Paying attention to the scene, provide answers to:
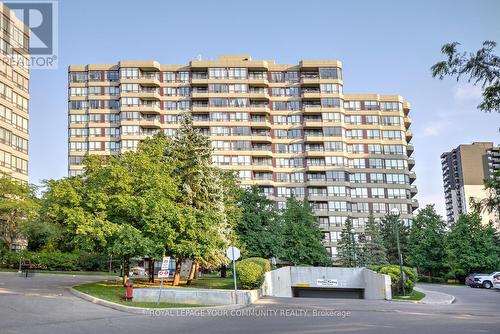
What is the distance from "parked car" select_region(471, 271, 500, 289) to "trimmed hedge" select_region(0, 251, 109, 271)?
118ft

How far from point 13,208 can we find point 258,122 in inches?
1976

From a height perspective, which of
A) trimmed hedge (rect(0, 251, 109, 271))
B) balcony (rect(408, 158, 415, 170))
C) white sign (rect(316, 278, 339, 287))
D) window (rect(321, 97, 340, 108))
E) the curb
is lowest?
white sign (rect(316, 278, 339, 287))

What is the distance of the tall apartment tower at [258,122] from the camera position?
9669 cm

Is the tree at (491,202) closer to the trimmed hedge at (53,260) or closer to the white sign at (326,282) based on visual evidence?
the white sign at (326,282)

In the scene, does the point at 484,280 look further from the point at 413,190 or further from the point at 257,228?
the point at 413,190

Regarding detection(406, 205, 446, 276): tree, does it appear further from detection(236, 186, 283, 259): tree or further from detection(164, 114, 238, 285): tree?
detection(164, 114, 238, 285): tree

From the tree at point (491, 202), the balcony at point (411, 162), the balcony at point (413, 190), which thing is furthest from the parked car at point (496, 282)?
the balcony at point (411, 162)

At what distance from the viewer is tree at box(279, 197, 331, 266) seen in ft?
207

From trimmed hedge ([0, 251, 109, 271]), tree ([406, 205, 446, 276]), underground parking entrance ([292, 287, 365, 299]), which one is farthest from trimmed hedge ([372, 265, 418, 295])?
trimmed hedge ([0, 251, 109, 271])

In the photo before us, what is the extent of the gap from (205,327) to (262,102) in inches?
3326

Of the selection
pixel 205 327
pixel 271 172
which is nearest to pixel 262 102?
pixel 271 172

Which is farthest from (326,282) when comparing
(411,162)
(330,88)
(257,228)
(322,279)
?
(411,162)

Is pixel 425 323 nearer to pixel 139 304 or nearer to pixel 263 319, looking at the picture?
pixel 263 319

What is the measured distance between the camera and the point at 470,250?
190 feet
